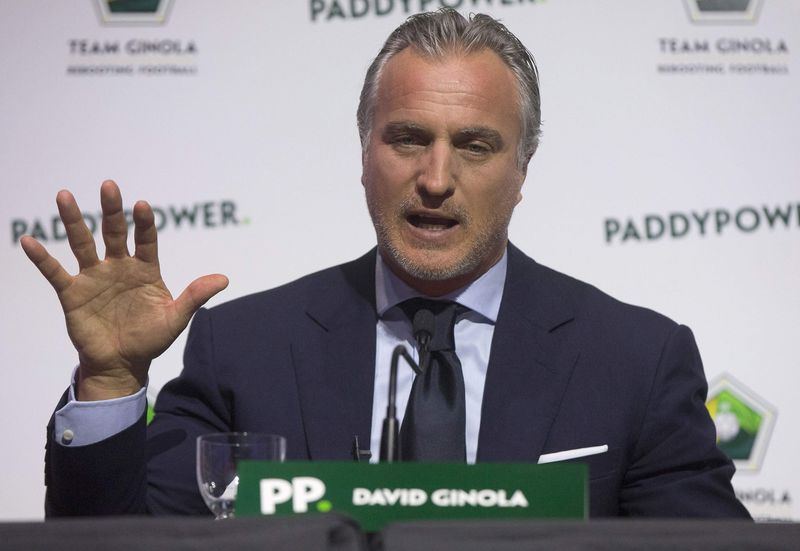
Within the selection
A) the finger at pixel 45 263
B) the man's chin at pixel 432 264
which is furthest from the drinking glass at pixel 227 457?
the man's chin at pixel 432 264

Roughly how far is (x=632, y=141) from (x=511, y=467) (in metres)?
1.91

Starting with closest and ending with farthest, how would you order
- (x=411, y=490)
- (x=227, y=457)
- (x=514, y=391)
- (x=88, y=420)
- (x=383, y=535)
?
(x=383, y=535) < (x=411, y=490) < (x=227, y=457) < (x=88, y=420) < (x=514, y=391)

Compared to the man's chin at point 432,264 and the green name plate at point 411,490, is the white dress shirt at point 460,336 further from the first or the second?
the green name plate at point 411,490

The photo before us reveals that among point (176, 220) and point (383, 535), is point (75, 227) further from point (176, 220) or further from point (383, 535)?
point (176, 220)

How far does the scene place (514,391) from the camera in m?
2.01

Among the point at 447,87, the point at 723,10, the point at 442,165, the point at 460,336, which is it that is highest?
the point at 723,10

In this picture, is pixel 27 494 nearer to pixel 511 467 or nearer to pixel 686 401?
pixel 686 401

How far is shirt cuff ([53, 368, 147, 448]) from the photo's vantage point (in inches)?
64.8

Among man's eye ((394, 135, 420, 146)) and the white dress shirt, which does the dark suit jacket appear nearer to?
the white dress shirt

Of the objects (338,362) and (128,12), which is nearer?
(338,362)

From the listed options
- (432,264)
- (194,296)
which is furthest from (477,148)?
(194,296)

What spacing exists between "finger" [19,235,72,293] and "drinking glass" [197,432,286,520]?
1.32 ft

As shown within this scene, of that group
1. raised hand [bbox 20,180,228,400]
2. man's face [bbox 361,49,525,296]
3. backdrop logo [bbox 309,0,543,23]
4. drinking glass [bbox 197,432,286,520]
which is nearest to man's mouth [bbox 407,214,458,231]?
man's face [bbox 361,49,525,296]

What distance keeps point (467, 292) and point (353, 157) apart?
945 millimetres
